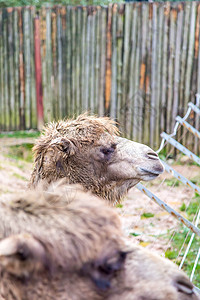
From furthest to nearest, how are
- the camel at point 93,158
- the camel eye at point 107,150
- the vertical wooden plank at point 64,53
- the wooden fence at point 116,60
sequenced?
the vertical wooden plank at point 64,53 → the wooden fence at point 116,60 → the camel eye at point 107,150 → the camel at point 93,158

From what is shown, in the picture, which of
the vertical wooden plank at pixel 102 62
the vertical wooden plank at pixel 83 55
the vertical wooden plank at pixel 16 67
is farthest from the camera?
the vertical wooden plank at pixel 16 67

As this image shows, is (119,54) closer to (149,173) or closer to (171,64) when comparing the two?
(171,64)

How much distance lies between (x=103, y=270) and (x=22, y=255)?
36cm

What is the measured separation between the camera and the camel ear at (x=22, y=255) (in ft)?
5.30

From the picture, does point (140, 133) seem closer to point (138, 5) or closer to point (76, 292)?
point (138, 5)

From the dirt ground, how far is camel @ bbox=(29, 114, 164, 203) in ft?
4.55

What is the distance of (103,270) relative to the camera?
5.88ft

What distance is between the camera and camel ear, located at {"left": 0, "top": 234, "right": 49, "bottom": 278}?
161 cm

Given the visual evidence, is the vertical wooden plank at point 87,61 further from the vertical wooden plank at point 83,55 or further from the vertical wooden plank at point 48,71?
the vertical wooden plank at point 48,71

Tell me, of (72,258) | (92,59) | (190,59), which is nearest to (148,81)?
(190,59)

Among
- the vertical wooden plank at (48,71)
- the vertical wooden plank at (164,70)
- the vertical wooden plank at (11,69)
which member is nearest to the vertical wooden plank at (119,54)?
the vertical wooden plank at (164,70)

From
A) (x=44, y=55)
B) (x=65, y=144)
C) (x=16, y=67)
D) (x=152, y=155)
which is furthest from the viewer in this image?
(x=16, y=67)

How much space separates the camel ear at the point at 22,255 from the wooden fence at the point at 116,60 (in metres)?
7.75

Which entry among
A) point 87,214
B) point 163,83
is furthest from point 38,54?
point 87,214
